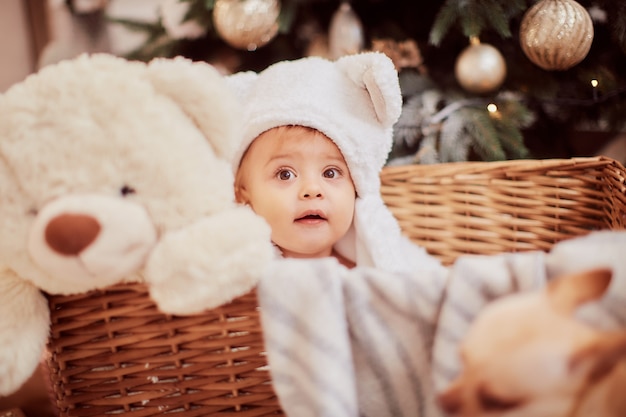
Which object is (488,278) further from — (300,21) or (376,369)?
(300,21)

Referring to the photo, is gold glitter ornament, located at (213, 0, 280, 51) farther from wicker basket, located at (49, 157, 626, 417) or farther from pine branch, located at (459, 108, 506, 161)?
wicker basket, located at (49, 157, 626, 417)

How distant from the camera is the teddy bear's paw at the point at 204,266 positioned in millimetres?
455

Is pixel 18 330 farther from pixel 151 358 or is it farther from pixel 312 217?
pixel 312 217

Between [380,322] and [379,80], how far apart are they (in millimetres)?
398

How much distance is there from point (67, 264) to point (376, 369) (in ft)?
0.92

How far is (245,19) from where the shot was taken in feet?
3.33

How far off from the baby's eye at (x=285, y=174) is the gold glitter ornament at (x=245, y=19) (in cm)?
36

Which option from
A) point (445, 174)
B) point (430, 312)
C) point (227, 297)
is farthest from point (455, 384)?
point (445, 174)

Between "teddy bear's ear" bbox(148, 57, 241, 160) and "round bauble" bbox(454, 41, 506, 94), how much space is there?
25.3 inches

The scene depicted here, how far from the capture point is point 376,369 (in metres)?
0.48

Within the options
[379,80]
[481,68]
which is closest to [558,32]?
[481,68]

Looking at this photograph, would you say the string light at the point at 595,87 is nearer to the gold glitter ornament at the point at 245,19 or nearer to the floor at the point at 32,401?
the gold glitter ornament at the point at 245,19

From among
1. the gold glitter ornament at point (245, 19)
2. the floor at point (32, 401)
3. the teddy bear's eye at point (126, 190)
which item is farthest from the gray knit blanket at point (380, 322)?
the gold glitter ornament at point (245, 19)

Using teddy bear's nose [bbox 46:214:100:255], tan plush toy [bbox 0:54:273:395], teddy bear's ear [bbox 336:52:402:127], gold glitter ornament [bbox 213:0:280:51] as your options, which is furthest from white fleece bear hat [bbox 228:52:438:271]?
teddy bear's nose [bbox 46:214:100:255]
